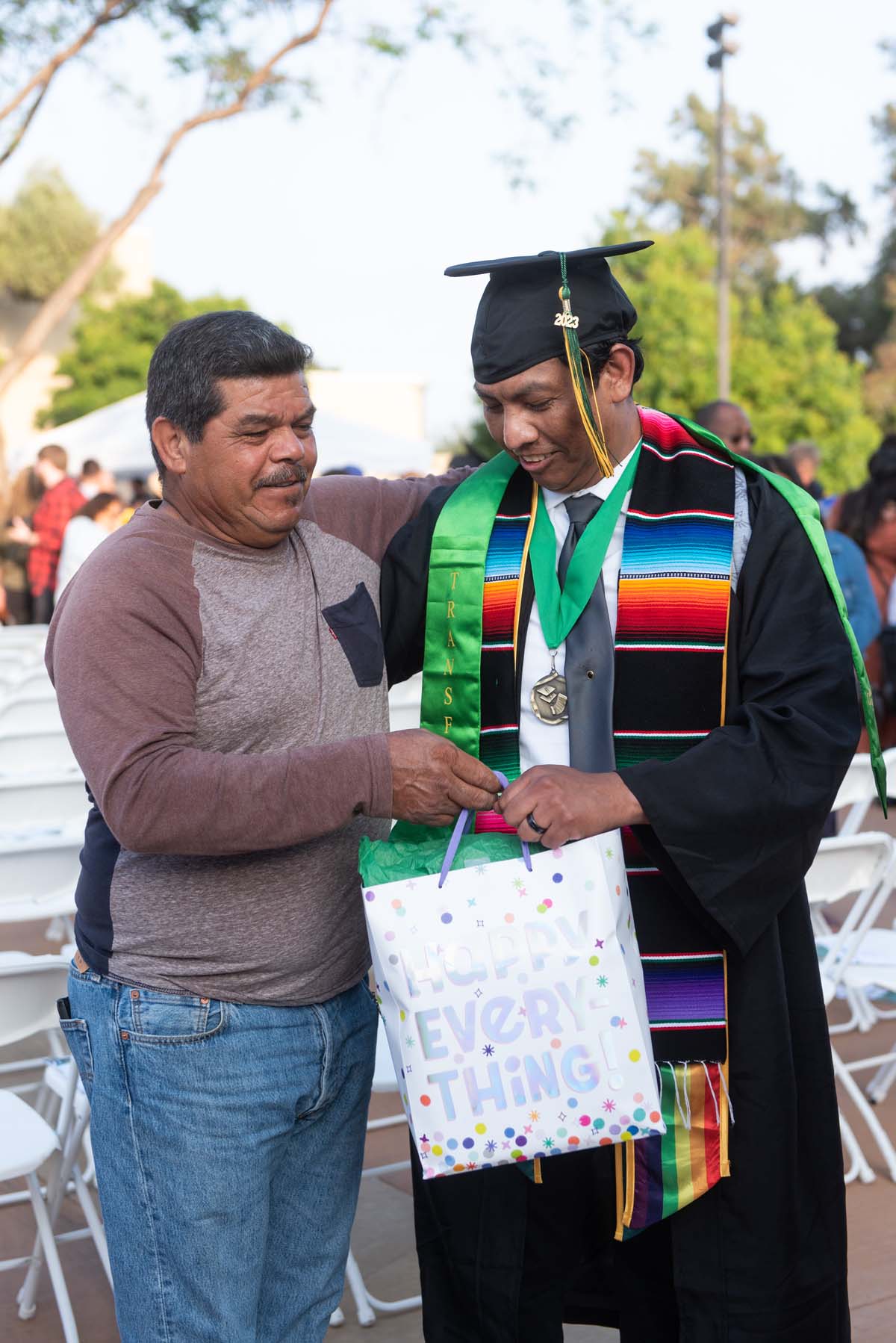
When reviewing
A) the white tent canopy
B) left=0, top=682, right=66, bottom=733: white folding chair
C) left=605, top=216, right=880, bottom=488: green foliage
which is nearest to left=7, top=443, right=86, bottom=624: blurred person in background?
the white tent canopy

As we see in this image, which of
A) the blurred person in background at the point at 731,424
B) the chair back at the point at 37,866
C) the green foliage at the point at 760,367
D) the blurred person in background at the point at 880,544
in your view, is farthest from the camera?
the green foliage at the point at 760,367

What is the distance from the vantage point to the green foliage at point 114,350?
38625mm

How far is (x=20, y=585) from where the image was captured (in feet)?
46.2

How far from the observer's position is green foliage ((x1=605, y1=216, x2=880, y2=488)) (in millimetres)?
25484

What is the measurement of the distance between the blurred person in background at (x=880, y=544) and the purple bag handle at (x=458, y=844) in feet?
14.6

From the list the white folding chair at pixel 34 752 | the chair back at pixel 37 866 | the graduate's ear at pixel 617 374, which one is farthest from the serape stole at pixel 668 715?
the white folding chair at pixel 34 752

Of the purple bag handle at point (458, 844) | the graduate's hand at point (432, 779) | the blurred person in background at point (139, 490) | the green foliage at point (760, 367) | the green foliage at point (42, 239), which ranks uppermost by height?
the green foliage at point (42, 239)

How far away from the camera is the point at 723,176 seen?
1493cm

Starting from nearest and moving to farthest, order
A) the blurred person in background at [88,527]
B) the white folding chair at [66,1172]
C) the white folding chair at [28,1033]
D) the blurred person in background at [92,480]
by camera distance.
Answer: the white folding chair at [28,1033]
the white folding chair at [66,1172]
the blurred person in background at [88,527]
the blurred person in background at [92,480]

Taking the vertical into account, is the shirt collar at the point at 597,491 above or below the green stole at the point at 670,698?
above

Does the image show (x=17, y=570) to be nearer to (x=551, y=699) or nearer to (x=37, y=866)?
(x=37, y=866)

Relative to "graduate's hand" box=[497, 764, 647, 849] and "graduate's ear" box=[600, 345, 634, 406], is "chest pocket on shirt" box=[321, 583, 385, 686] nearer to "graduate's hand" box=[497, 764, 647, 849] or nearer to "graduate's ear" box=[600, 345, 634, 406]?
"graduate's hand" box=[497, 764, 647, 849]

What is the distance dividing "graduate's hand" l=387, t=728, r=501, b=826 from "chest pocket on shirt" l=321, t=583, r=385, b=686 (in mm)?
224

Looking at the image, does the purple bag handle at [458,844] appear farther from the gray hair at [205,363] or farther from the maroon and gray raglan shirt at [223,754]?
the gray hair at [205,363]
